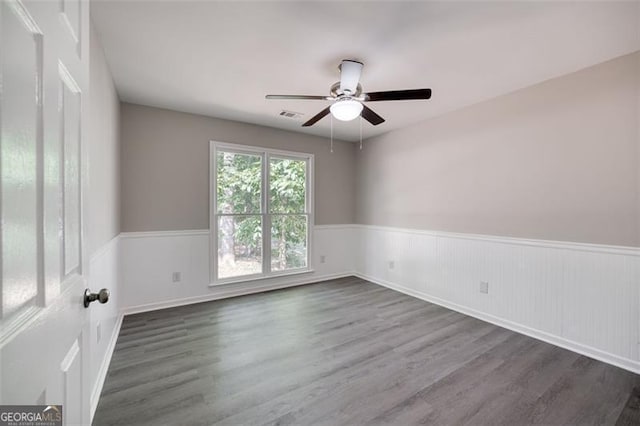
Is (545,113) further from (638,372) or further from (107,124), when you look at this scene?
(107,124)

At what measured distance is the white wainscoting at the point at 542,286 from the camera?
7.36ft

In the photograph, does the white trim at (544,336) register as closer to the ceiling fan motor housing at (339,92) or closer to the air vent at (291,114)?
Result: the ceiling fan motor housing at (339,92)

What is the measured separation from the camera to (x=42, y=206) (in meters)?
0.66

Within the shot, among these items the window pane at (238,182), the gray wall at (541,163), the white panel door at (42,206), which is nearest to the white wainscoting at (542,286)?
the gray wall at (541,163)

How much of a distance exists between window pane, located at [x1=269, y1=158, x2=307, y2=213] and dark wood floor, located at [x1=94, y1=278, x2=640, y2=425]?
5.93 ft

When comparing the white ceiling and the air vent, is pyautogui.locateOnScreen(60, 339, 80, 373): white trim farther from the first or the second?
the air vent

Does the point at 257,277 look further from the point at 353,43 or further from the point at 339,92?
the point at 353,43

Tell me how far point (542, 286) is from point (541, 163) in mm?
1235

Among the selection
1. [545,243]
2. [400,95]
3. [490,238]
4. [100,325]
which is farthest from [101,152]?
[545,243]

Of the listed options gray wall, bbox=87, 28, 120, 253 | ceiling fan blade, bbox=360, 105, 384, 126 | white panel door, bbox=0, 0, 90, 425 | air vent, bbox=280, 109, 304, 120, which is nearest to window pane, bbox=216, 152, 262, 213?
air vent, bbox=280, 109, 304, 120

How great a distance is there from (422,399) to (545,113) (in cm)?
286

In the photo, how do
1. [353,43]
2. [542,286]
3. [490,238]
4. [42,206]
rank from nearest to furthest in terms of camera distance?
[42,206], [353,43], [542,286], [490,238]

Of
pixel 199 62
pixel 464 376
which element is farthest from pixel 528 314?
pixel 199 62

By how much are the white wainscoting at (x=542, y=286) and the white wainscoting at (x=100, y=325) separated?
11.8 ft
